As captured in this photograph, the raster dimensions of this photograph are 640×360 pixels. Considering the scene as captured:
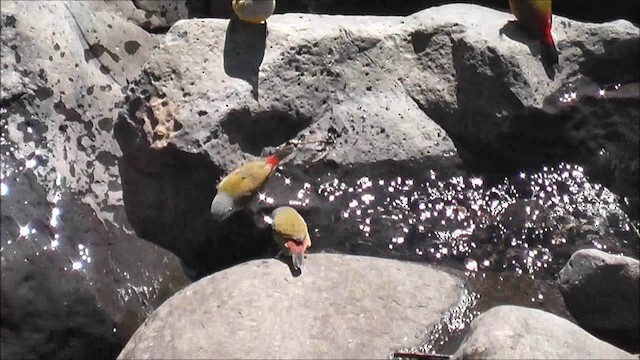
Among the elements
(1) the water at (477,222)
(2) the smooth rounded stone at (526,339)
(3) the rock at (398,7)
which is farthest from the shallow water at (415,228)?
(3) the rock at (398,7)

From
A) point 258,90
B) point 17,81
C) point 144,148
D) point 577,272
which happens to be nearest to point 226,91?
point 258,90

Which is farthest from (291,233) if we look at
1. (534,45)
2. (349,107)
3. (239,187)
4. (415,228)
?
(534,45)

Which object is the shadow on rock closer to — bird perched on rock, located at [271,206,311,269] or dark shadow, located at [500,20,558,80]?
bird perched on rock, located at [271,206,311,269]

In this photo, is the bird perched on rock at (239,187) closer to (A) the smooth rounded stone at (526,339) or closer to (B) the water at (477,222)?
(B) the water at (477,222)

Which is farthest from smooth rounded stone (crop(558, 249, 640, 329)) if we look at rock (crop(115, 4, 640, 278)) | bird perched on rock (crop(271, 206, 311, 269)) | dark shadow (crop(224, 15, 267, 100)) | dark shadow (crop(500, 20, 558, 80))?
dark shadow (crop(224, 15, 267, 100))

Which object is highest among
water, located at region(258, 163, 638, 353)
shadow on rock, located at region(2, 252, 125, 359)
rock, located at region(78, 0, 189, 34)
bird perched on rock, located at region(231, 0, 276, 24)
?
bird perched on rock, located at region(231, 0, 276, 24)

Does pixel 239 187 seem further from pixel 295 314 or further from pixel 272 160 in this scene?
pixel 295 314

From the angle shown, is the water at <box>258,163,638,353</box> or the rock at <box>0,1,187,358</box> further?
the water at <box>258,163,638,353</box>

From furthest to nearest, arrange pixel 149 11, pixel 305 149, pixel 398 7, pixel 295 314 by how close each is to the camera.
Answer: pixel 398 7
pixel 149 11
pixel 305 149
pixel 295 314

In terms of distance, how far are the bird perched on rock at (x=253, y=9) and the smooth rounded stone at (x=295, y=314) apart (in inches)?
51.1

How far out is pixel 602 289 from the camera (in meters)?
4.51

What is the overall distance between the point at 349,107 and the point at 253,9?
76 cm

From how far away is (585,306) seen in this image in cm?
460

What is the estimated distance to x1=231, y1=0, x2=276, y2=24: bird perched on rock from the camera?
15.8 feet
